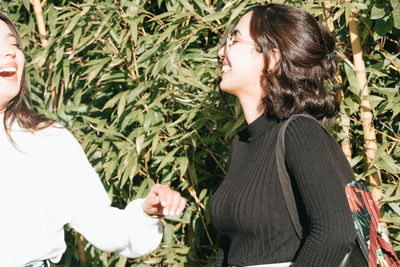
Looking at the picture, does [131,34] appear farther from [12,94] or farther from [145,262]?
[145,262]

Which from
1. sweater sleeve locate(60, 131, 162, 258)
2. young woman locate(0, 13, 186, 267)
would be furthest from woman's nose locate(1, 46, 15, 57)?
sweater sleeve locate(60, 131, 162, 258)

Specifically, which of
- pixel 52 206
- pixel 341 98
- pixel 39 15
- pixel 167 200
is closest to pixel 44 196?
pixel 52 206

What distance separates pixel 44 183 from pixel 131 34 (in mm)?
965

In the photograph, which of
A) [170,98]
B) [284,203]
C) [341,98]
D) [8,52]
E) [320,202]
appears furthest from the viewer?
[170,98]

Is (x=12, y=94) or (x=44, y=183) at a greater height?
(x=12, y=94)

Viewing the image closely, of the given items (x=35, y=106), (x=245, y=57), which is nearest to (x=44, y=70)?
(x=35, y=106)

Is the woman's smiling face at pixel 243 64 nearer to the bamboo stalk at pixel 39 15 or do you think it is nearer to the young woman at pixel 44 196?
the young woman at pixel 44 196

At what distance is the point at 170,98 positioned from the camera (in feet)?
6.77

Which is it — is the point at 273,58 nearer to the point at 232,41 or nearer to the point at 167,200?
the point at 232,41

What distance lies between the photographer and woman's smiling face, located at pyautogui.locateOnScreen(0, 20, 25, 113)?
4.37 feet

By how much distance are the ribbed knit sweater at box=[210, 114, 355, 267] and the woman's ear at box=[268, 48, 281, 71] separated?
0.51 feet

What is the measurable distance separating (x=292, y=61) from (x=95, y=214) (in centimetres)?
75

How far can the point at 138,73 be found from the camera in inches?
86.9

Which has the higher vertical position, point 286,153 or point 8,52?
point 8,52
